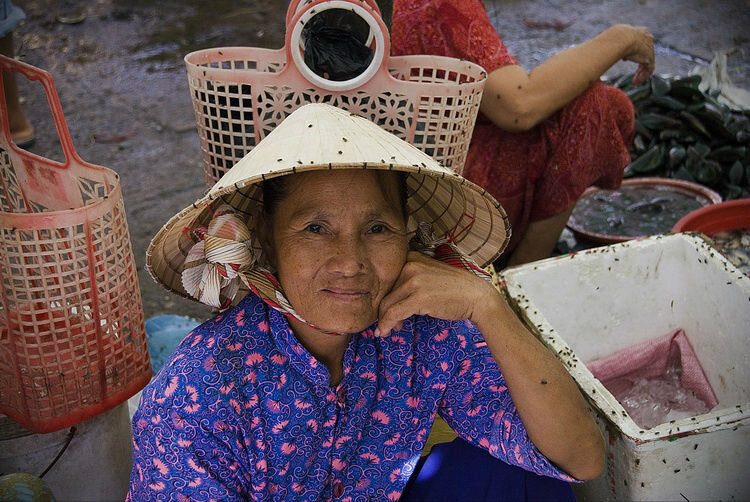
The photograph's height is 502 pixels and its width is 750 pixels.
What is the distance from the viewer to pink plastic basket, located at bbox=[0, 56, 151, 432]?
1.52m

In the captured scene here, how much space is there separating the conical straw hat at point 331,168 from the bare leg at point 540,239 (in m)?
1.14

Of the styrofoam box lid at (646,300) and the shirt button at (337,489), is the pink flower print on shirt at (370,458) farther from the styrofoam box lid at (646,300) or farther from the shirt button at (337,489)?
the styrofoam box lid at (646,300)

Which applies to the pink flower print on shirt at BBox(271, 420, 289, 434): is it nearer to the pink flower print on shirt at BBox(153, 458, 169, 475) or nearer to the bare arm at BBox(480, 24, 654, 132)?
the pink flower print on shirt at BBox(153, 458, 169, 475)

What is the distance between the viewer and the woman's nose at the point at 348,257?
134cm

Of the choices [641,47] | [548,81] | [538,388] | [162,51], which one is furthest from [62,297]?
[162,51]

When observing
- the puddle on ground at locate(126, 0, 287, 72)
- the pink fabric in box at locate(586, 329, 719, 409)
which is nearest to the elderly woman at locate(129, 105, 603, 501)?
the pink fabric in box at locate(586, 329, 719, 409)

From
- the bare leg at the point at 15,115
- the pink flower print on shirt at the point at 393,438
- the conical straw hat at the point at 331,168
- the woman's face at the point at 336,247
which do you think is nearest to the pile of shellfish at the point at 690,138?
the conical straw hat at the point at 331,168

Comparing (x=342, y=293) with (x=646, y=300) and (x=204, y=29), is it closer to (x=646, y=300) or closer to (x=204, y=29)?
(x=646, y=300)

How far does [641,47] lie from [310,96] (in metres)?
1.46

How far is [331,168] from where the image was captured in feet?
4.29

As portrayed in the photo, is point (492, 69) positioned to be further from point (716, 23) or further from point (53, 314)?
point (716, 23)

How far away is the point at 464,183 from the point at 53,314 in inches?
36.4

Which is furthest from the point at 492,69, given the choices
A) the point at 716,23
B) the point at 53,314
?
the point at 716,23

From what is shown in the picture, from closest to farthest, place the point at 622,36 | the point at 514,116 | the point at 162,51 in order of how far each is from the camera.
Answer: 1. the point at 514,116
2. the point at 622,36
3. the point at 162,51
